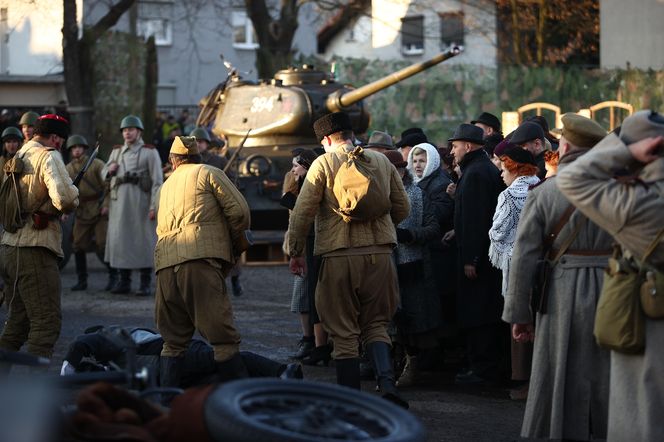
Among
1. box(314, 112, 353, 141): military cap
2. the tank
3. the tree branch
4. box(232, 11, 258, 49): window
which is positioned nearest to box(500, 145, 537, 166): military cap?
box(314, 112, 353, 141): military cap

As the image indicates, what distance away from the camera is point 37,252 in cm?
999

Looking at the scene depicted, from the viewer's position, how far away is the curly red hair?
373 inches

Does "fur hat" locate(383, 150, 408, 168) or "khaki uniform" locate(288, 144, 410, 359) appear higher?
"fur hat" locate(383, 150, 408, 168)

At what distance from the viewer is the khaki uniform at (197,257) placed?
898 cm

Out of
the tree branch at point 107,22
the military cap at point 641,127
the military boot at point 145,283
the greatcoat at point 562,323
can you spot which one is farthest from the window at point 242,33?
the military cap at point 641,127

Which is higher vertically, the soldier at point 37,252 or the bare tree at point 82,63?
the bare tree at point 82,63

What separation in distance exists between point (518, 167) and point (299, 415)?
16.3ft

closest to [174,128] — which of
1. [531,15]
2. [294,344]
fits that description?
[531,15]

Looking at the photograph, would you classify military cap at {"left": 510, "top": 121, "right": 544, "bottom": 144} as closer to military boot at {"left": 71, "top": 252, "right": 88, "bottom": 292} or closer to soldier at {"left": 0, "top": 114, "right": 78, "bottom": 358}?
soldier at {"left": 0, "top": 114, "right": 78, "bottom": 358}

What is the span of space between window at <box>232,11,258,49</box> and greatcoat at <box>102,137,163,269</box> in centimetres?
3580

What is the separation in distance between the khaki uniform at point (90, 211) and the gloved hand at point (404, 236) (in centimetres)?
743

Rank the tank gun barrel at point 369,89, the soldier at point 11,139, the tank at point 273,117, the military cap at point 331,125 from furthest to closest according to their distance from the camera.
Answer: the tank gun barrel at point 369,89, the tank at point 273,117, the soldier at point 11,139, the military cap at point 331,125

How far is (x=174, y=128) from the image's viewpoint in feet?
99.8

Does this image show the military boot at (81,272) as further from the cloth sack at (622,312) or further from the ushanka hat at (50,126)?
the cloth sack at (622,312)
